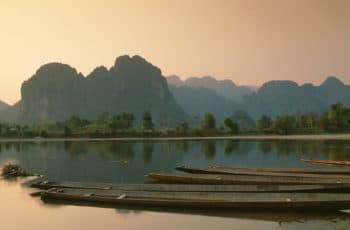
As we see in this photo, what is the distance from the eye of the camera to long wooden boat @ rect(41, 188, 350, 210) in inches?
727

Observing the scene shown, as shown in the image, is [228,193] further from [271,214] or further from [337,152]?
[337,152]

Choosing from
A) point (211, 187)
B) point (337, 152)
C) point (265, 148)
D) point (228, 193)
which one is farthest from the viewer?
point (265, 148)

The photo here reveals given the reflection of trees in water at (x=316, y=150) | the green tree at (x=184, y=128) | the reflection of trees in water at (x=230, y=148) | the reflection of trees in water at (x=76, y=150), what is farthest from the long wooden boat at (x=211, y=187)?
the green tree at (x=184, y=128)

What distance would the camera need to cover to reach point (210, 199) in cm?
2122

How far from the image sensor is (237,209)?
19.2 metres

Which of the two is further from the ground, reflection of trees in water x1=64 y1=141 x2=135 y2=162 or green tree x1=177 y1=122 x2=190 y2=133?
green tree x1=177 y1=122 x2=190 y2=133

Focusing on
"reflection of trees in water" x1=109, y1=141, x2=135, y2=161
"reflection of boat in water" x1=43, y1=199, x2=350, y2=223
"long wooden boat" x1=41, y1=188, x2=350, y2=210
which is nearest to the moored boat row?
"long wooden boat" x1=41, y1=188, x2=350, y2=210

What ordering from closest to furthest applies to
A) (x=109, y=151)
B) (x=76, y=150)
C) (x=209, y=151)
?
(x=209, y=151) < (x=109, y=151) < (x=76, y=150)

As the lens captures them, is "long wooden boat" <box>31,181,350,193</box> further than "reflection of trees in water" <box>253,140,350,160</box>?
No

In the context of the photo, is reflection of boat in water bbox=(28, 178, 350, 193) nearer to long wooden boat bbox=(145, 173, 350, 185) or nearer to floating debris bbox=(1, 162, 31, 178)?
long wooden boat bbox=(145, 173, 350, 185)

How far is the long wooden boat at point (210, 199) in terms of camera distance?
1845cm

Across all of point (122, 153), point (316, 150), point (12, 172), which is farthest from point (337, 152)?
point (12, 172)

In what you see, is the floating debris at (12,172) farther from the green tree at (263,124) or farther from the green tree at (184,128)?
the green tree at (263,124)

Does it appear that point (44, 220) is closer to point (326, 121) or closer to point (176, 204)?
point (176, 204)
